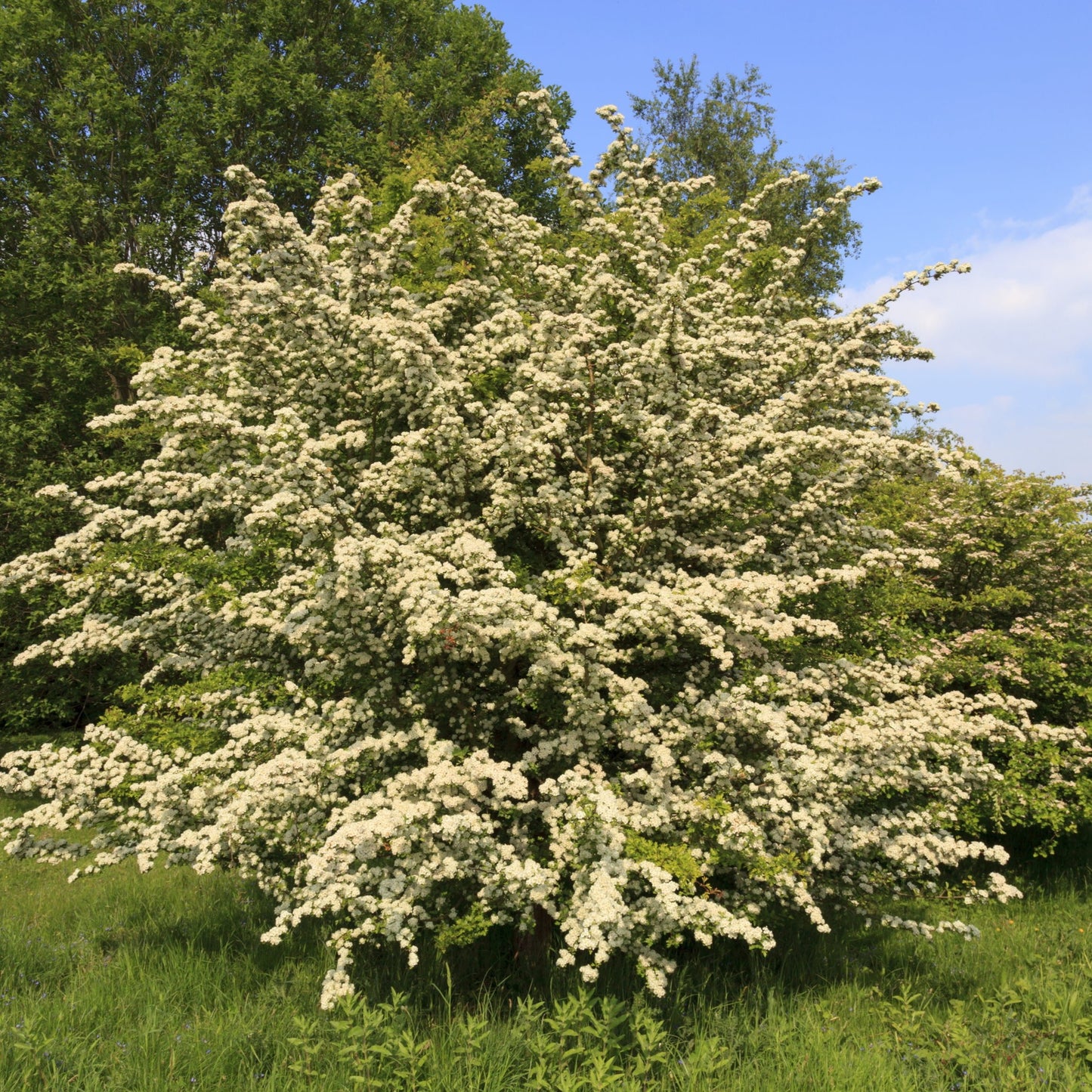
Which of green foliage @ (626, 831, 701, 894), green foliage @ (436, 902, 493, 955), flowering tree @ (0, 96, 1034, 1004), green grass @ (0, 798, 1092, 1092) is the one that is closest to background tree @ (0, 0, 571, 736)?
flowering tree @ (0, 96, 1034, 1004)

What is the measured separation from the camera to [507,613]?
20.8ft

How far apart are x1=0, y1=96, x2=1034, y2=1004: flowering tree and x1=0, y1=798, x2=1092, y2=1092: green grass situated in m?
0.62

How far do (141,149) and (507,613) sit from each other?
807 inches

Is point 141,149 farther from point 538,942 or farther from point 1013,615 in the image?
point 1013,615

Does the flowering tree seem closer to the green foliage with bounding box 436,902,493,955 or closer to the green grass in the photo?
the green foliage with bounding box 436,902,493,955

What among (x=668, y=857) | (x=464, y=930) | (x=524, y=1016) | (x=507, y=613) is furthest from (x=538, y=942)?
(x=507, y=613)

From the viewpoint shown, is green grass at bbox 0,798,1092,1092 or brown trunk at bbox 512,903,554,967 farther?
brown trunk at bbox 512,903,554,967

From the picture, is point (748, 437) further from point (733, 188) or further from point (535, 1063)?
point (733, 188)

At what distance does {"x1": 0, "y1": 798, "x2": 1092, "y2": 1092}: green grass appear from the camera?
615cm

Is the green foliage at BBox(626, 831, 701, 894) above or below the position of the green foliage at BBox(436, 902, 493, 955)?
above

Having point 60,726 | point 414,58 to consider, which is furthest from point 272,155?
point 60,726

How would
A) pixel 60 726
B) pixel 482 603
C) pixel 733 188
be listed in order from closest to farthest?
pixel 482 603 → pixel 60 726 → pixel 733 188

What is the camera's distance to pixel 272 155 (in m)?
23.0

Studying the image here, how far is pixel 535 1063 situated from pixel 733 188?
3240cm
